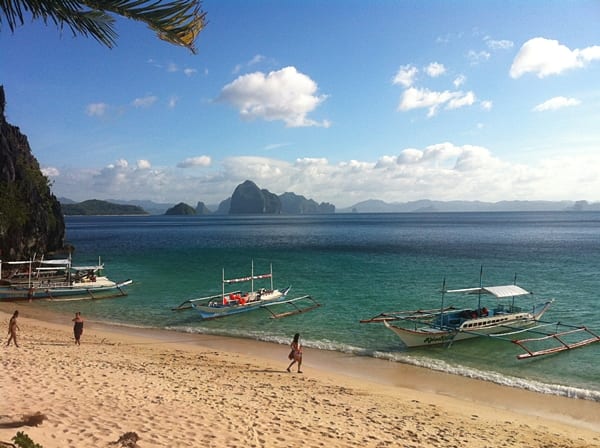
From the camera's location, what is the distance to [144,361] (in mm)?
18109

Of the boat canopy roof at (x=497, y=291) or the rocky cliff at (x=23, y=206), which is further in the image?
the rocky cliff at (x=23, y=206)

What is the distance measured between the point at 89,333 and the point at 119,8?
78.0ft

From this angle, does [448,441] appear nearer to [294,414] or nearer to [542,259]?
[294,414]

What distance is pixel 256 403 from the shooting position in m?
12.9

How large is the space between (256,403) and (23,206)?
5448 cm

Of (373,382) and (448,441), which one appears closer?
(448,441)

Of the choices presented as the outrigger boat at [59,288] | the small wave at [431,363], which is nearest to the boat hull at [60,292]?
the outrigger boat at [59,288]

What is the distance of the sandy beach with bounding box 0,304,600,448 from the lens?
32.7 feet

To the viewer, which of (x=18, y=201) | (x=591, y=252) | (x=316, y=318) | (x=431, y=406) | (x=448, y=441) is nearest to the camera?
(x=448, y=441)

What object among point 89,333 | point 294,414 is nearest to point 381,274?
point 89,333

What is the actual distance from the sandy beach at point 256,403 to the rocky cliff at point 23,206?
36.2 metres

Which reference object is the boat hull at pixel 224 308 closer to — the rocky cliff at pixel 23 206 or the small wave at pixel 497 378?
the small wave at pixel 497 378

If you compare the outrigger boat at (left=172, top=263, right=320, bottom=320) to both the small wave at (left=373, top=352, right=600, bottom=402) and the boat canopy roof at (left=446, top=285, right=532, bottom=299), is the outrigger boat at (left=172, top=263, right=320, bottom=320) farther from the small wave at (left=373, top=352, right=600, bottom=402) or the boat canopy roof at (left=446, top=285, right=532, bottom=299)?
the boat canopy roof at (left=446, top=285, right=532, bottom=299)

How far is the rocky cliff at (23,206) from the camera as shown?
5153 cm
